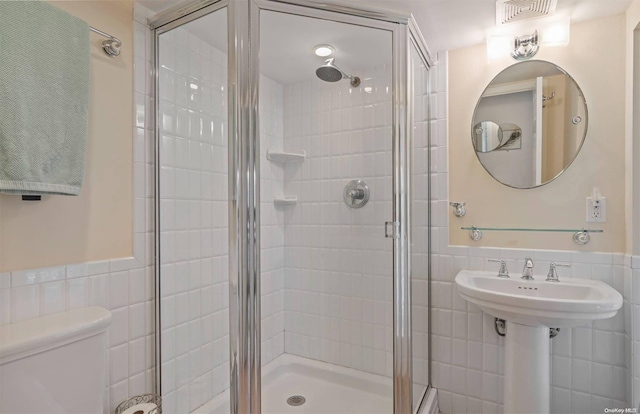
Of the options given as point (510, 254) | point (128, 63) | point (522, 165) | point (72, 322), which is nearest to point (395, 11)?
point (522, 165)

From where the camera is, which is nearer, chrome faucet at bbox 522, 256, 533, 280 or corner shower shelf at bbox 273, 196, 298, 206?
corner shower shelf at bbox 273, 196, 298, 206

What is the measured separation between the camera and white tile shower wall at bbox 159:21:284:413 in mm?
1414

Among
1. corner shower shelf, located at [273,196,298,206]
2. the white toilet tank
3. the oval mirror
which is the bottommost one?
the white toilet tank

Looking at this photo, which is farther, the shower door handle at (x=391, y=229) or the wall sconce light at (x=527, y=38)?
the wall sconce light at (x=527, y=38)

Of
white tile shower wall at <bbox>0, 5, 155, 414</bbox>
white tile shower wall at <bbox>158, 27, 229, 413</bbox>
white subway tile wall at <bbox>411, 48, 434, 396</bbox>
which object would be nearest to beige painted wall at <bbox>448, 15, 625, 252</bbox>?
white subway tile wall at <bbox>411, 48, 434, 396</bbox>

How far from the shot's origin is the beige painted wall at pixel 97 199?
1089 mm

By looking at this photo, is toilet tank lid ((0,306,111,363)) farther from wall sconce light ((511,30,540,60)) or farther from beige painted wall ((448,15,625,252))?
wall sconce light ((511,30,540,60))

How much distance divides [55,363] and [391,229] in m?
1.25

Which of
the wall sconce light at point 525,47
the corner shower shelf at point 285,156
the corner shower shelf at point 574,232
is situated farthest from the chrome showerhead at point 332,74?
the corner shower shelf at point 574,232

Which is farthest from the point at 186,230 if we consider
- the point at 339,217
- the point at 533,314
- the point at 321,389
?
the point at 533,314

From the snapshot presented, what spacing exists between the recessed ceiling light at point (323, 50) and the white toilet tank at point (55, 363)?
128 centimetres

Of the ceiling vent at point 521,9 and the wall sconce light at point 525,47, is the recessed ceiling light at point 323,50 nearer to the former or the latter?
the ceiling vent at point 521,9

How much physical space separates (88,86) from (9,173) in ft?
1.31

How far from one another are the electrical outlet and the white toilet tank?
2.05 meters
